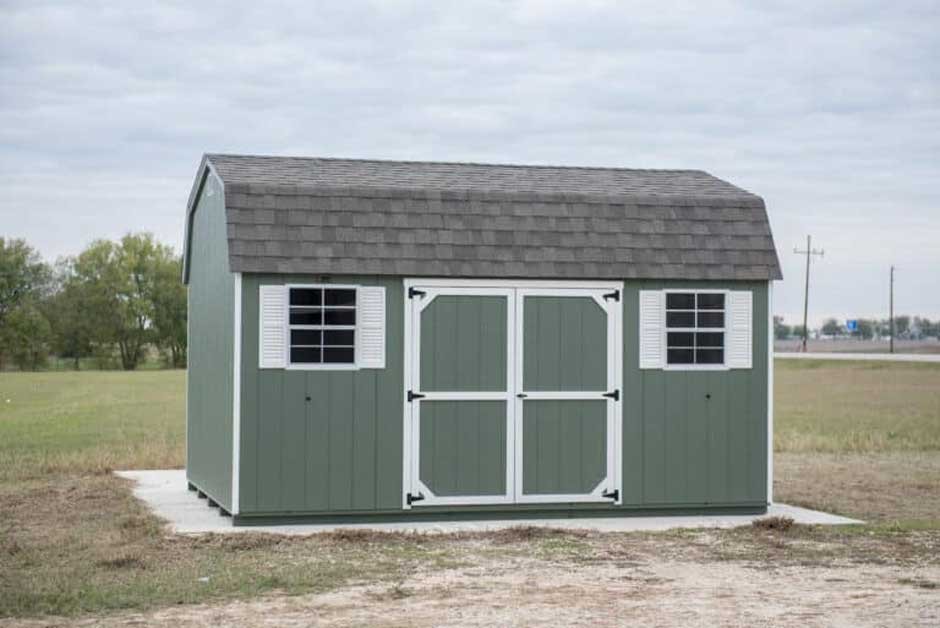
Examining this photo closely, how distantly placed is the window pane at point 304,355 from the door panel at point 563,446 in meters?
1.94

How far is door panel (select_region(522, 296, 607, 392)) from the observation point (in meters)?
13.5

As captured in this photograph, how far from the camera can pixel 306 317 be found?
42.6 feet

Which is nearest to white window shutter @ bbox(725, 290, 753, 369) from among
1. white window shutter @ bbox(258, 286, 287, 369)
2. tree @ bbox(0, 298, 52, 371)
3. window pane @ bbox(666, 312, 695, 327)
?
window pane @ bbox(666, 312, 695, 327)

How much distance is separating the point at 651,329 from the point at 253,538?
4179 millimetres

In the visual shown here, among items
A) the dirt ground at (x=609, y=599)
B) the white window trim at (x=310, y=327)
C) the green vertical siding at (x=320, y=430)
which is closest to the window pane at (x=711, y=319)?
the green vertical siding at (x=320, y=430)

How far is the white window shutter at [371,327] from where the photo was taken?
42.9ft

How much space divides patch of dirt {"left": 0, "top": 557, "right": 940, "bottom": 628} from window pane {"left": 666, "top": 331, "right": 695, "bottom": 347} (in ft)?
11.5

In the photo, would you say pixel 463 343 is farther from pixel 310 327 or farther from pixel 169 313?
pixel 169 313

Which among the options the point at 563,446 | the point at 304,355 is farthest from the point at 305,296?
the point at 563,446

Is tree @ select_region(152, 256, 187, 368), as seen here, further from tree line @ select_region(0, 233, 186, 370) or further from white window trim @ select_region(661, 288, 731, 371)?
white window trim @ select_region(661, 288, 731, 371)

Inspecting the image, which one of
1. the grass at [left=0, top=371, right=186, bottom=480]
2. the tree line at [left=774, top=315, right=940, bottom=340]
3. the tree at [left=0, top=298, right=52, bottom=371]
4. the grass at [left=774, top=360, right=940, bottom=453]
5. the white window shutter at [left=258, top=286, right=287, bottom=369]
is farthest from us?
the tree line at [left=774, top=315, right=940, bottom=340]

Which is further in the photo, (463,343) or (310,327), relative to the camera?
(463,343)

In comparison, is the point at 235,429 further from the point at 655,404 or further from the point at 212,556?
the point at 655,404

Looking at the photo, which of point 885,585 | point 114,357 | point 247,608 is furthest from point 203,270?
point 114,357
